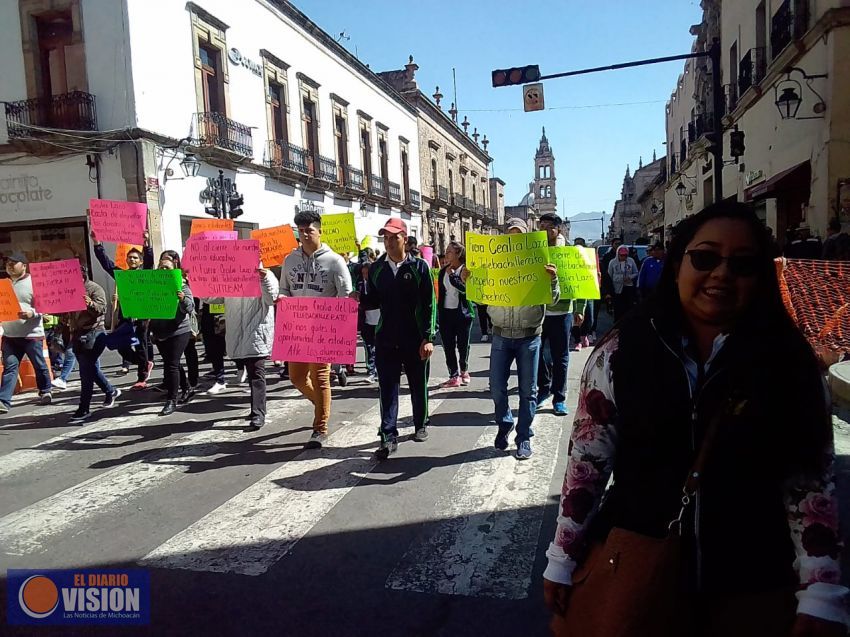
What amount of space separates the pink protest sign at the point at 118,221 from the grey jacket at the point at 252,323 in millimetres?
2297

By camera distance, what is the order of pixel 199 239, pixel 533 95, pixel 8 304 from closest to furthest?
pixel 199 239
pixel 8 304
pixel 533 95

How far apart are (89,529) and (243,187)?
17.2m

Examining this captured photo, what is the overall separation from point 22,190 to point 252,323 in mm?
13162

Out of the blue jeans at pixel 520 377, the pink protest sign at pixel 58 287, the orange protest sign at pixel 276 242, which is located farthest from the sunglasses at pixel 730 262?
the pink protest sign at pixel 58 287

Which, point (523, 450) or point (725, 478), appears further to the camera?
point (523, 450)

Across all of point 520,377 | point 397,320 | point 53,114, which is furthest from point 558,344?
point 53,114

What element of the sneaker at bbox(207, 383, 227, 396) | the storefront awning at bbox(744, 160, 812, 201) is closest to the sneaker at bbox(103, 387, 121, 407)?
the sneaker at bbox(207, 383, 227, 396)

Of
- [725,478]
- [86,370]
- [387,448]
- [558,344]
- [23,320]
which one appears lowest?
[387,448]

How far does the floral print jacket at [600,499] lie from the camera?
1505 mm

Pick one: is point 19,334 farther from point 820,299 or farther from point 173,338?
point 820,299

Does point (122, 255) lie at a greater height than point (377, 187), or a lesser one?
lesser

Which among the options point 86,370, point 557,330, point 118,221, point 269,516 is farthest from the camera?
point 118,221

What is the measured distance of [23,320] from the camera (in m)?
7.54

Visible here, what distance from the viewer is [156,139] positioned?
15742 millimetres
